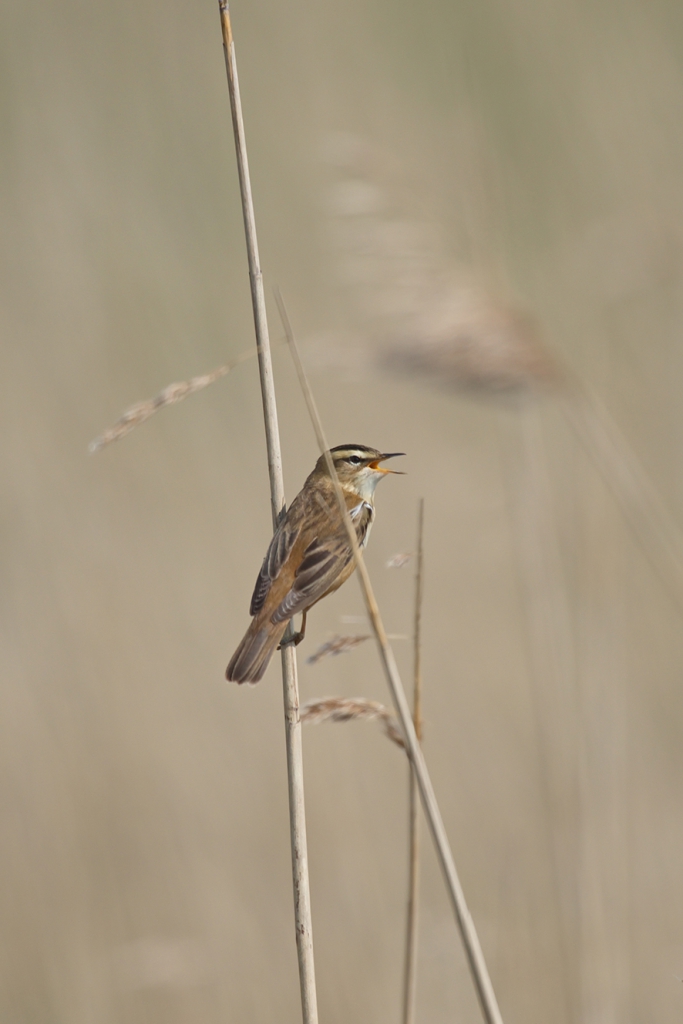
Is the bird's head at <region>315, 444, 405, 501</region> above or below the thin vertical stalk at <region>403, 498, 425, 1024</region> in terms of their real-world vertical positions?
above

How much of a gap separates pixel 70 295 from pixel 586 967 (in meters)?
3.42

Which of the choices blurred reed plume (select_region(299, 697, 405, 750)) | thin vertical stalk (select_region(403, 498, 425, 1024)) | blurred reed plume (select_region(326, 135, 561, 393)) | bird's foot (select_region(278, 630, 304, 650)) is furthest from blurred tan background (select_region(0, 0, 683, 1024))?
blurred reed plume (select_region(299, 697, 405, 750))

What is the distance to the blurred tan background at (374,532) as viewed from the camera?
105 inches

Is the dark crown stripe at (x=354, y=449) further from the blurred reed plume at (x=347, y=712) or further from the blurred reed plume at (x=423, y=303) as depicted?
the blurred reed plume at (x=347, y=712)

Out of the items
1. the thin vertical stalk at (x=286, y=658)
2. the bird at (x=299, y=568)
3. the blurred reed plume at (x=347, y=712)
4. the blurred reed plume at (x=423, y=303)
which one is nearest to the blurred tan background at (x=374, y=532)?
the blurred reed plume at (x=423, y=303)

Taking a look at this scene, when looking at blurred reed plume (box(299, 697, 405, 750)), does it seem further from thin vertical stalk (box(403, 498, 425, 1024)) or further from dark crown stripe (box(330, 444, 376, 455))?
dark crown stripe (box(330, 444, 376, 455))

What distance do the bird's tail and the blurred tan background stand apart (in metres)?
0.59

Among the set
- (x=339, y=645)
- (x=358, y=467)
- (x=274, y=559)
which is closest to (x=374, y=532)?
(x=358, y=467)

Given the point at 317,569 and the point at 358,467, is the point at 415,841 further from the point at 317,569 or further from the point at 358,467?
the point at 358,467

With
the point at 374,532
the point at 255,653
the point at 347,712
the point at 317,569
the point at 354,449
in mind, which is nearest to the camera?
the point at 347,712

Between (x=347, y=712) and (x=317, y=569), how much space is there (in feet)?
2.90

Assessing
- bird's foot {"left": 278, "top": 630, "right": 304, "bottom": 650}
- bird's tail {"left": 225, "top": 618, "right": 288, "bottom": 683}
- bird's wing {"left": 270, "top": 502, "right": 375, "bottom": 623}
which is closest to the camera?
bird's foot {"left": 278, "top": 630, "right": 304, "bottom": 650}

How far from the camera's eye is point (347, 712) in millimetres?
1567

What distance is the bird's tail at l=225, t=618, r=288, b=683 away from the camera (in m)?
2.23
